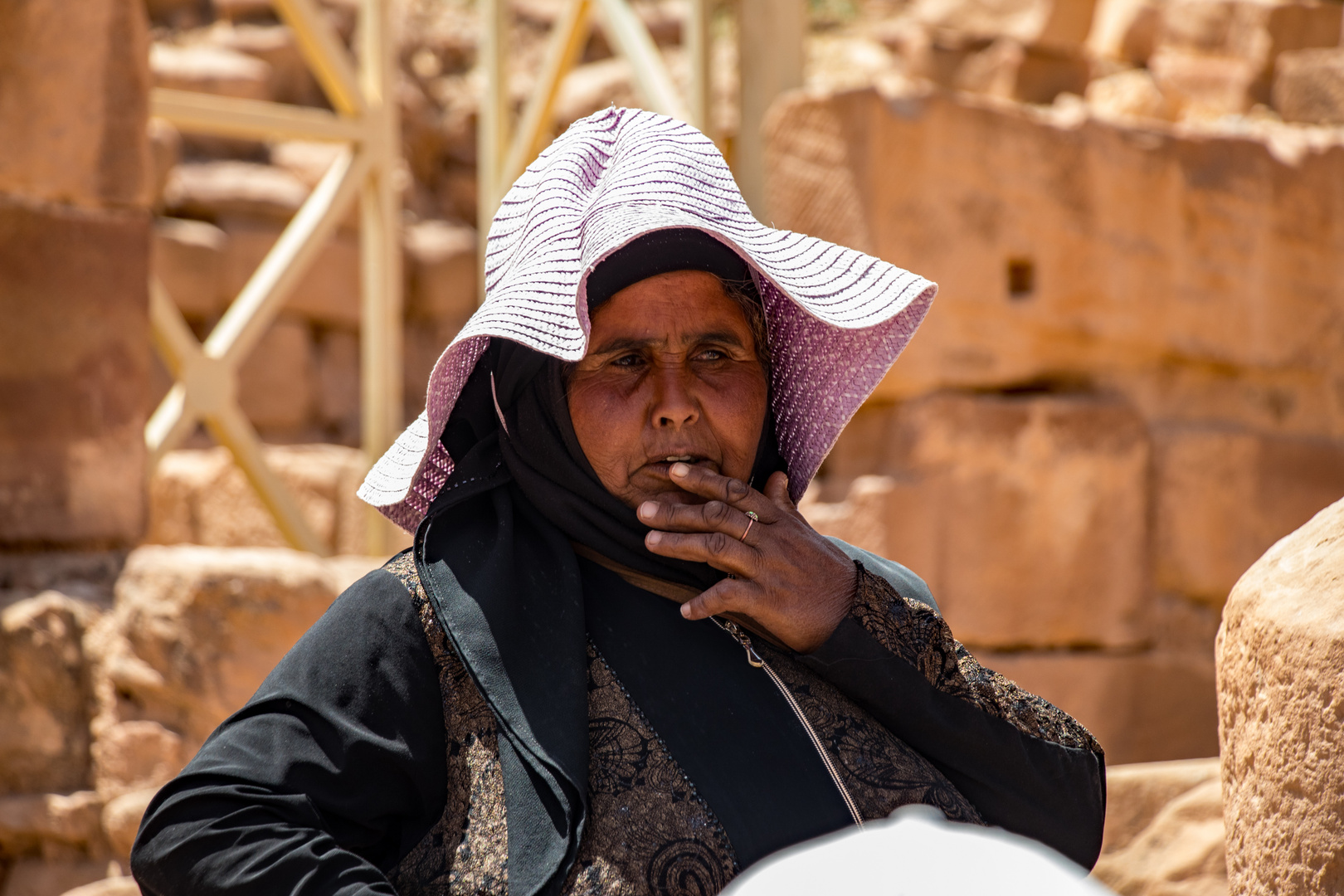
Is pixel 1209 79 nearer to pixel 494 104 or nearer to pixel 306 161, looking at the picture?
pixel 494 104

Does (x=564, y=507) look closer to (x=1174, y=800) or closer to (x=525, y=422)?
(x=525, y=422)

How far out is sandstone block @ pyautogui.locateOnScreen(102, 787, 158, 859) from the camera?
3451mm

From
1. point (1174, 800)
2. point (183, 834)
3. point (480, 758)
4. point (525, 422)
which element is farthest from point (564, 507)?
point (1174, 800)

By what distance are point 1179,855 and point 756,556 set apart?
155 centimetres

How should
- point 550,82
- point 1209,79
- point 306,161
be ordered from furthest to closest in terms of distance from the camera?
point 306,161 < point 1209,79 < point 550,82

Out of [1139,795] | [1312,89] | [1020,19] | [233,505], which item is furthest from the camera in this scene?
[1020,19]

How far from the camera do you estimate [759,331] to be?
76.6 inches

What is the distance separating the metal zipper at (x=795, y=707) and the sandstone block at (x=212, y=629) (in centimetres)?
197

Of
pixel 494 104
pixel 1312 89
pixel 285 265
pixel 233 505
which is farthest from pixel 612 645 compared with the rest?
pixel 1312 89

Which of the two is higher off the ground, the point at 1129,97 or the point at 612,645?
the point at 1129,97

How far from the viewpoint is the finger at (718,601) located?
1.65m

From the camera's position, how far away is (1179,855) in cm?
273

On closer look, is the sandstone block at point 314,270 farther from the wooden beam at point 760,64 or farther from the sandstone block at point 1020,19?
the wooden beam at point 760,64

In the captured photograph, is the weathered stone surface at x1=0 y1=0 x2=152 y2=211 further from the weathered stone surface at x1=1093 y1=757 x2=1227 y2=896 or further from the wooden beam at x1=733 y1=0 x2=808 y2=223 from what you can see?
the weathered stone surface at x1=1093 y1=757 x2=1227 y2=896
